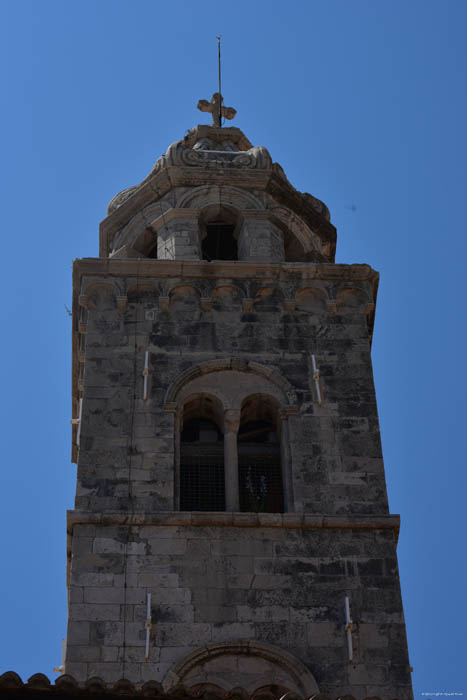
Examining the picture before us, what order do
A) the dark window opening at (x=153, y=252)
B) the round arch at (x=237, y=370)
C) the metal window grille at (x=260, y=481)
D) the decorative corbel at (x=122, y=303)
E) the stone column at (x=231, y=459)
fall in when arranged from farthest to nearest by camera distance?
1. the dark window opening at (x=153, y=252)
2. the decorative corbel at (x=122, y=303)
3. the round arch at (x=237, y=370)
4. the metal window grille at (x=260, y=481)
5. the stone column at (x=231, y=459)

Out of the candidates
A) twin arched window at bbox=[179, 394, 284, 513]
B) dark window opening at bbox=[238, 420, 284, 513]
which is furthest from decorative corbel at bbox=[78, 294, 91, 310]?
dark window opening at bbox=[238, 420, 284, 513]

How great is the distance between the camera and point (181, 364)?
1012 inches

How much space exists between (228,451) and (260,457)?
2.12ft

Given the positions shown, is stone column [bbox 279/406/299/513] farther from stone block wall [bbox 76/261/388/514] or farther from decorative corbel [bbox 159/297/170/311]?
decorative corbel [bbox 159/297/170/311]

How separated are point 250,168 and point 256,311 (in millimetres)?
4275

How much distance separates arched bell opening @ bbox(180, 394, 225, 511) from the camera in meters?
24.4

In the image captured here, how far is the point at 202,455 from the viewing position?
2519cm

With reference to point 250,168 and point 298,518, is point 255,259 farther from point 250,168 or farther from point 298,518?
point 298,518

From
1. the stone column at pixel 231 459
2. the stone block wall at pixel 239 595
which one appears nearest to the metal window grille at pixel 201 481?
the stone column at pixel 231 459

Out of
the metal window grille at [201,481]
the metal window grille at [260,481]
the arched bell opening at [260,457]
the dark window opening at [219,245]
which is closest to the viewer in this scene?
the metal window grille at [201,481]

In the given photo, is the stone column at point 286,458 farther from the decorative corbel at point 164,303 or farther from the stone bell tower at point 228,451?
the decorative corbel at point 164,303

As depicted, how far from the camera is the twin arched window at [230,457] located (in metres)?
24.4

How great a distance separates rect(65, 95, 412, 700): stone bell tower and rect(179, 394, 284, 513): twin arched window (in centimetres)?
3

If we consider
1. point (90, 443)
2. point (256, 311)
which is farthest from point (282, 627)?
point (256, 311)
